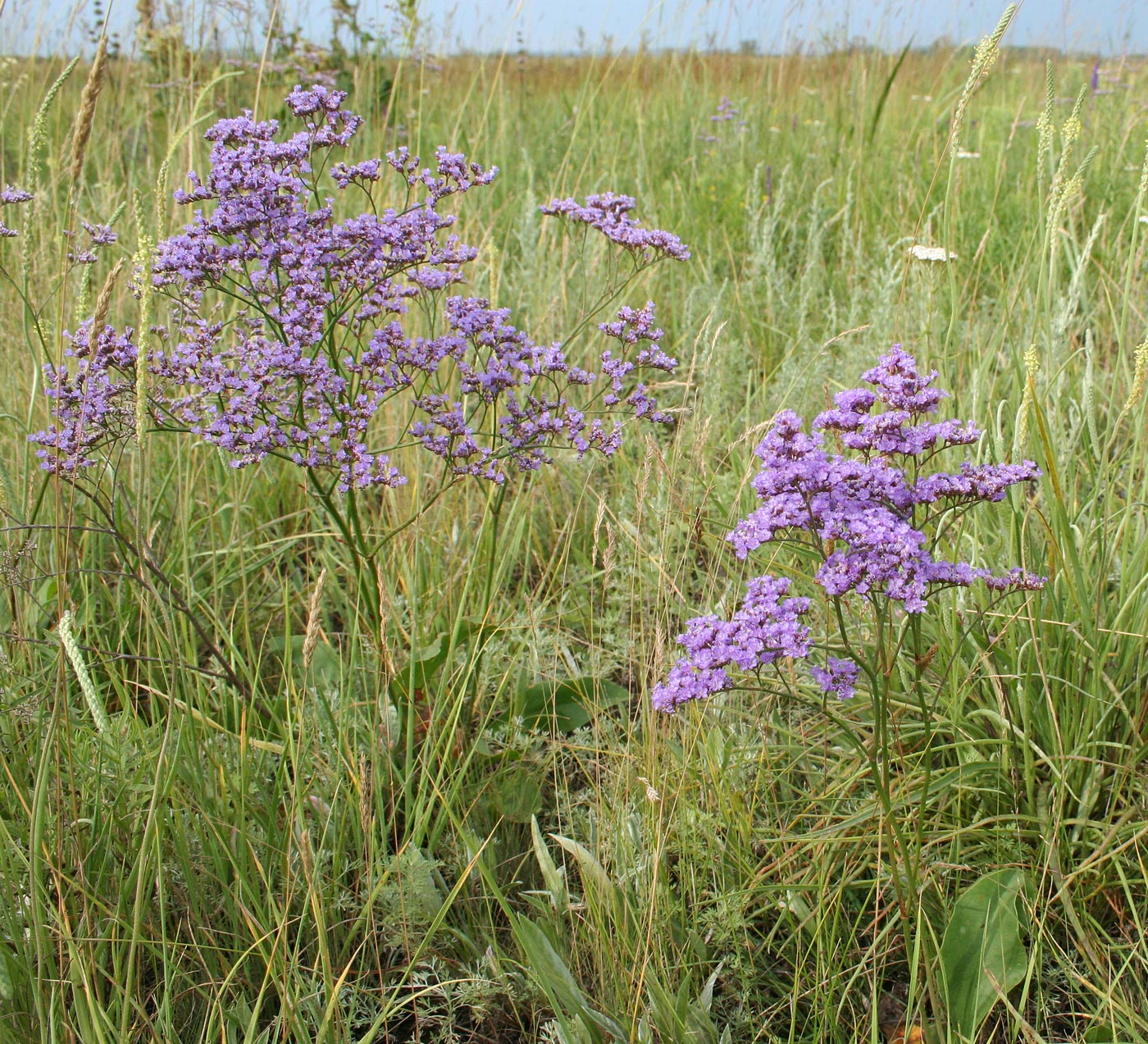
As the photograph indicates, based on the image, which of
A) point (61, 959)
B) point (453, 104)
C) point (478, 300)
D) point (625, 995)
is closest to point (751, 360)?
point (478, 300)

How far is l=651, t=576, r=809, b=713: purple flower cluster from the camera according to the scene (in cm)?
129

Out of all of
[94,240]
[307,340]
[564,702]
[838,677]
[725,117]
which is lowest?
[564,702]

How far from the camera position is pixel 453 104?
6.59 meters

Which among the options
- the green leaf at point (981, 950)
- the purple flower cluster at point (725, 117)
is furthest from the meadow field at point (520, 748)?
the purple flower cluster at point (725, 117)

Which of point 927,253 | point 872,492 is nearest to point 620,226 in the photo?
point 872,492

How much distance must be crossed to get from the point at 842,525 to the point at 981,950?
0.74 m

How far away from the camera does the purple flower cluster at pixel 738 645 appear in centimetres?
129

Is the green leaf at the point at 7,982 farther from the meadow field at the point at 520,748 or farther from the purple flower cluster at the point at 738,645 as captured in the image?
the purple flower cluster at the point at 738,645

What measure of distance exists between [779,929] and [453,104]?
6.10m

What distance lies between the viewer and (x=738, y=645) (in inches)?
52.3

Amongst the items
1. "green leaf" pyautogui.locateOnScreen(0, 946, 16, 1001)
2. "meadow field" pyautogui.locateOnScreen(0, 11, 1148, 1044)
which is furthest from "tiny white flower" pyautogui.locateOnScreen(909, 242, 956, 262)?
"green leaf" pyautogui.locateOnScreen(0, 946, 16, 1001)

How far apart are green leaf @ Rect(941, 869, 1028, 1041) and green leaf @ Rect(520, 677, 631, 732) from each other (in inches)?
31.8

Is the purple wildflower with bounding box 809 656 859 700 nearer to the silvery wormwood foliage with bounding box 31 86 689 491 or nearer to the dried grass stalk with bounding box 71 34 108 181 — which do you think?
the silvery wormwood foliage with bounding box 31 86 689 491

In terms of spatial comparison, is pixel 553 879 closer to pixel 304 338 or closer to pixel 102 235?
pixel 304 338
